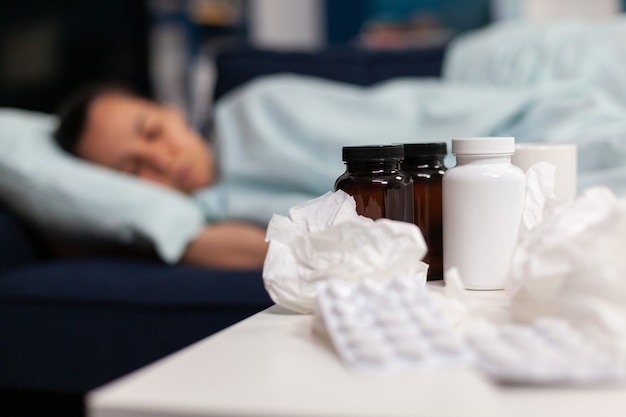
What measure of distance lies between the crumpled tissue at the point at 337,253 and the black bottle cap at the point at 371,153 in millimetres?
34

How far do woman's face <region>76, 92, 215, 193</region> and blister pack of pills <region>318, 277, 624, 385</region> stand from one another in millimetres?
1307

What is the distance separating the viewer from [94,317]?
127 centimetres

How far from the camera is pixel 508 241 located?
26.4 inches

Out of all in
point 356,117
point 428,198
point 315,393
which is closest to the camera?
point 315,393

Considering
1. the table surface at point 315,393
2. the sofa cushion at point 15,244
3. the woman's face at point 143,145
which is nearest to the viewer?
the table surface at point 315,393

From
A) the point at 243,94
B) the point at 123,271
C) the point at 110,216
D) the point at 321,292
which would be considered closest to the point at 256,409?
the point at 321,292

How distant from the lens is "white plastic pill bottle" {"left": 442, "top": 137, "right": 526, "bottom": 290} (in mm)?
661

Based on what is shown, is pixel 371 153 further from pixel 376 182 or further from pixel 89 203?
pixel 89 203

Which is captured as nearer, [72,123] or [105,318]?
[105,318]

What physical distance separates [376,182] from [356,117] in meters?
1.05

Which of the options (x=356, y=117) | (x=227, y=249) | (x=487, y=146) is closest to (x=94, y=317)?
(x=227, y=249)

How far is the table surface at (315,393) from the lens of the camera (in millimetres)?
379

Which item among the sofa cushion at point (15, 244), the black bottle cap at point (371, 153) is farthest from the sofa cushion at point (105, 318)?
the black bottle cap at point (371, 153)

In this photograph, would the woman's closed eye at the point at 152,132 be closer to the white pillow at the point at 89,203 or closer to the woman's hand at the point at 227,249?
the white pillow at the point at 89,203
